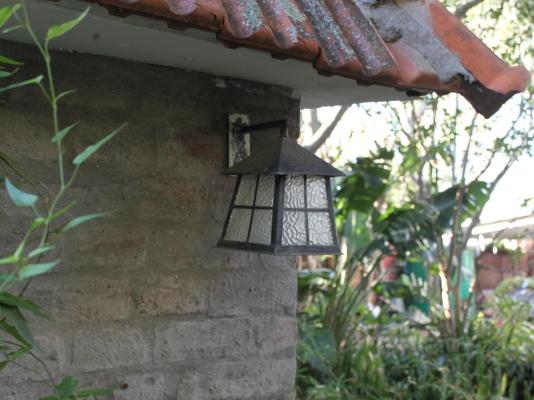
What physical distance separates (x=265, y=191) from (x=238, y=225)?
0.16 m

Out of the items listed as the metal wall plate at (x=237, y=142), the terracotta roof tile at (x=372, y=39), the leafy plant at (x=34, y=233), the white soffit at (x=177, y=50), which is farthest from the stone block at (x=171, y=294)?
the terracotta roof tile at (x=372, y=39)

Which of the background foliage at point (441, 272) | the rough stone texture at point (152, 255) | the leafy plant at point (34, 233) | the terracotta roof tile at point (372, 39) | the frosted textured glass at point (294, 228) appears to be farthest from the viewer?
the background foliage at point (441, 272)

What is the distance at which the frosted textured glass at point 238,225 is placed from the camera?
90.3 inches

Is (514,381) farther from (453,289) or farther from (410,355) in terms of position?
(453,289)

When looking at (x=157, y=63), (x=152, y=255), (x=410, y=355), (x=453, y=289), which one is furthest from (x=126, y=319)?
(x=453, y=289)

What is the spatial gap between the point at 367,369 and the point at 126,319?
11.6ft

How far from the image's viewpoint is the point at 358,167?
5812mm

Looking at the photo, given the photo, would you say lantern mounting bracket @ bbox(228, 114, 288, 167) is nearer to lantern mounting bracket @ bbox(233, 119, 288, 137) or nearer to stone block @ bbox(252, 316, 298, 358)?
lantern mounting bracket @ bbox(233, 119, 288, 137)

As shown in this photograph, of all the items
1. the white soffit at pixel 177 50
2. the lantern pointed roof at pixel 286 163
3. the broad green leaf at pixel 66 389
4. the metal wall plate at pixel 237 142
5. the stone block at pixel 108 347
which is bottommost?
the broad green leaf at pixel 66 389

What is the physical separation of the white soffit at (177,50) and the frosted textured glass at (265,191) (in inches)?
16.7

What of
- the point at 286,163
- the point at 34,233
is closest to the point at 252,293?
the point at 286,163

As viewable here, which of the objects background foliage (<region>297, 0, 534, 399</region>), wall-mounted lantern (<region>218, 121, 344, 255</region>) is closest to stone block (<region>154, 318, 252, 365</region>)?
wall-mounted lantern (<region>218, 121, 344, 255</region>)

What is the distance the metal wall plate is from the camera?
2689mm

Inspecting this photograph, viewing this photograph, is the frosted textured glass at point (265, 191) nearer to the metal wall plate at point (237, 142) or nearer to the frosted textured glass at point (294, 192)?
the frosted textured glass at point (294, 192)
